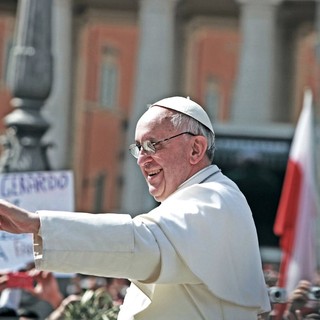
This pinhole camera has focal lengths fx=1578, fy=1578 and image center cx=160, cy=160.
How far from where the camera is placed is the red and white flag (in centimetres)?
1327

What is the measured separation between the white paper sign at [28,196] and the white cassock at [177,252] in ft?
18.5

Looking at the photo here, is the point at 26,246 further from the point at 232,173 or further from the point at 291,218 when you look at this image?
the point at 232,173

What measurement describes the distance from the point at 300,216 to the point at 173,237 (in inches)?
409

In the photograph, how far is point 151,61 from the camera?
157 feet

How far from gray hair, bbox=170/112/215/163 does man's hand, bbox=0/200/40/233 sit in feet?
1.82

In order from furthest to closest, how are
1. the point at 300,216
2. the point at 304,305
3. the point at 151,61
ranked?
1. the point at 151,61
2. the point at 300,216
3. the point at 304,305

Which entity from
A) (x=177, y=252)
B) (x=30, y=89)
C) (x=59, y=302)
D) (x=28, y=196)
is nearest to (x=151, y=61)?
(x=30, y=89)

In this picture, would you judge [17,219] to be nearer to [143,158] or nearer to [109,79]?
[143,158]

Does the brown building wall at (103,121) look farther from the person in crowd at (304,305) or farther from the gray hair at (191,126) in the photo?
the gray hair at (191,126)

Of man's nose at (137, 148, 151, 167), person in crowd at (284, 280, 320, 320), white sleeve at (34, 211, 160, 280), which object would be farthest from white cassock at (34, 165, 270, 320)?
person in crowd at (284, 280, 320, 320)

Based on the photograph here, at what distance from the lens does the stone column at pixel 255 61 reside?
46.9 metres

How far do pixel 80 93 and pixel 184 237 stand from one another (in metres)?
51.4

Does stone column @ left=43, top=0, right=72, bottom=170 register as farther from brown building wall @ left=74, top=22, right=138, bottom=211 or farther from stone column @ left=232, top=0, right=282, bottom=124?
brown building wall @ left=74, top=22, right=138, bottom=211

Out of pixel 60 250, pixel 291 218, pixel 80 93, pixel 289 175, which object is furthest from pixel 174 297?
pixel 80 93
